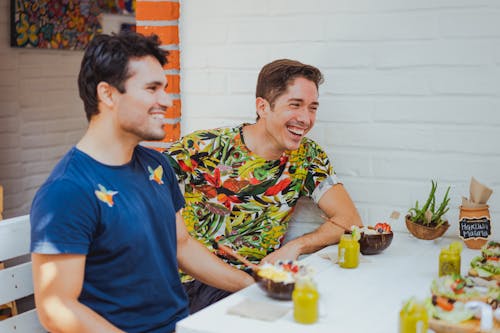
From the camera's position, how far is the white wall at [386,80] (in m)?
2.57

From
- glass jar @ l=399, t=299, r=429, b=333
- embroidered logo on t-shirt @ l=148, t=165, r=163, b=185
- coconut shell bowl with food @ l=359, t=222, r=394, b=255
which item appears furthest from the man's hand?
glass jar @ l=399, t=299, r=429, b=333

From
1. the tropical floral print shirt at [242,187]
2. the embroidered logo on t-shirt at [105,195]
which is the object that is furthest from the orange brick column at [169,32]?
the embroidered logo on t-shirt at [105,195]

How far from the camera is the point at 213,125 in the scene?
3.02 meters

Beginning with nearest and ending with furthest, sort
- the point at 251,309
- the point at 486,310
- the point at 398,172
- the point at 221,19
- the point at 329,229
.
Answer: the point at 486,310, the point at 251,309, the point at 329,229, the point at 398,172, the point at 221,19

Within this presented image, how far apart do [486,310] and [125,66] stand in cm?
111

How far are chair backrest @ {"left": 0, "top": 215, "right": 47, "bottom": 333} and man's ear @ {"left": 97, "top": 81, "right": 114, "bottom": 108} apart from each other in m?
0.42

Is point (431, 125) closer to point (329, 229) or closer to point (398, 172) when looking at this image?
point (398, 172)

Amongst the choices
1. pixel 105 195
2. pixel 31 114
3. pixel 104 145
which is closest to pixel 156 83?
pixel 104 145

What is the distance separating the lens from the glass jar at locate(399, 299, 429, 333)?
1517 mm

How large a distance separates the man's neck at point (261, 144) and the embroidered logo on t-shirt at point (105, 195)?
0.82 m

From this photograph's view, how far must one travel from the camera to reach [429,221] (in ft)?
8.21

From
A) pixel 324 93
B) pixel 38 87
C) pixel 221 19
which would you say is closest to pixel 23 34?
pixel 38 87

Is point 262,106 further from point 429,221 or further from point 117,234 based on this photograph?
point 117,234

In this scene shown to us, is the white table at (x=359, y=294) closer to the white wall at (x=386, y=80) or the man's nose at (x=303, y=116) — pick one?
the white wall at (x=386, y=80)
